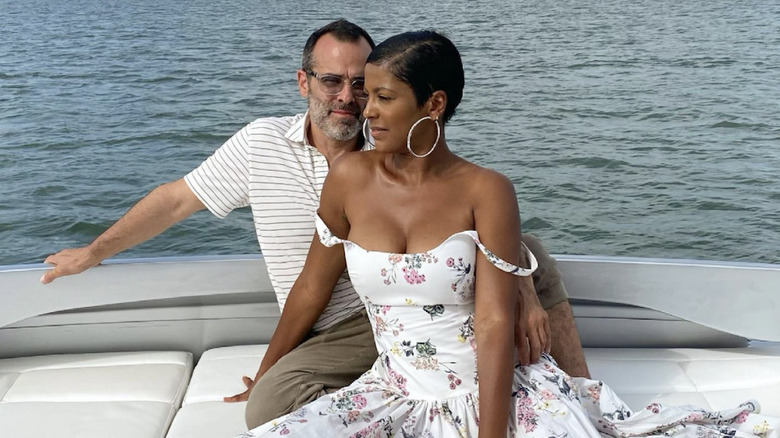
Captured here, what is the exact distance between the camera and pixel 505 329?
6.22ft

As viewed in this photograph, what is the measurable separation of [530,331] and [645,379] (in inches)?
24.0

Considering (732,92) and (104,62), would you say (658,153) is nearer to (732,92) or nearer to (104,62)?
(732,92)

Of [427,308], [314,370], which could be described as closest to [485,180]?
[427,308]

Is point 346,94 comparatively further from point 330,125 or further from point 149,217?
point 149,217

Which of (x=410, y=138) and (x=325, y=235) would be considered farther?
(x=325, y=235)

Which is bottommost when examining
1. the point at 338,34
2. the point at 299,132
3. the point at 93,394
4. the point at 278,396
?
the point at 93,394

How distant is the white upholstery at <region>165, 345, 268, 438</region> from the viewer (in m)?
2.27

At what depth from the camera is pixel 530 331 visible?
6.70 ft

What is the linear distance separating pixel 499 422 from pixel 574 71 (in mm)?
11427

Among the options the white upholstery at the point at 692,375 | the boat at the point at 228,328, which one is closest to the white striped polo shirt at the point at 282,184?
the boat at the point at 228,328

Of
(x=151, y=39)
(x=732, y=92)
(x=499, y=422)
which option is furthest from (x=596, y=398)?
(x=151, y=39)

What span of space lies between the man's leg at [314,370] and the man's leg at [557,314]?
1.40 ft

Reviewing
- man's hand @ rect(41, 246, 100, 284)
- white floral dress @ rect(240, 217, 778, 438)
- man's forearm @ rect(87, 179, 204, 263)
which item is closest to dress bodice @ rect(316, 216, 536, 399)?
white floral dress @ rect(240, 217, 778, 438)

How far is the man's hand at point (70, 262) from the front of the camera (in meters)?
2.53
